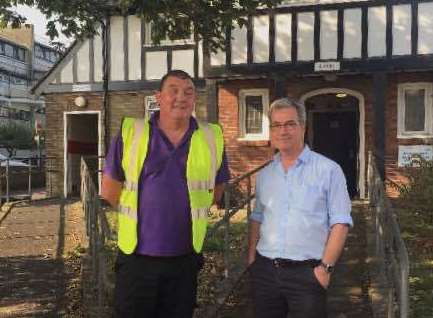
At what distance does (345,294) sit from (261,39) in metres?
7.99

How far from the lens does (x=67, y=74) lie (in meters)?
16.0

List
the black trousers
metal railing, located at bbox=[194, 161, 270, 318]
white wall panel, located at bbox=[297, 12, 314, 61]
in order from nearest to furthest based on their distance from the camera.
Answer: the black trousers, metal railing, located at bbox=[194, 161, 270, 318], white wall panel, located at bbox=[297, 12, 314, 61]

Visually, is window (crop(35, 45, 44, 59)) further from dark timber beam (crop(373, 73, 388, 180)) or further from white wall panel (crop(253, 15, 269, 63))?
dark timber beam (crop(373, 73, 388, 180))

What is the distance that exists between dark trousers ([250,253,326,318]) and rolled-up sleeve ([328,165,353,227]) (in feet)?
0.84

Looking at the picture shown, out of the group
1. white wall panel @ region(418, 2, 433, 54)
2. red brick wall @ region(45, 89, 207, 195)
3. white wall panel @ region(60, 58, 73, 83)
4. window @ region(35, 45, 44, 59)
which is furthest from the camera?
window @ region(35, 45, 44, 59)

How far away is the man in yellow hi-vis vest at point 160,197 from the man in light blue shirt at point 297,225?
1.17ft

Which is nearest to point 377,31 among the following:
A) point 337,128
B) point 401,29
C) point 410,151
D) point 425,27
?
point 401,29

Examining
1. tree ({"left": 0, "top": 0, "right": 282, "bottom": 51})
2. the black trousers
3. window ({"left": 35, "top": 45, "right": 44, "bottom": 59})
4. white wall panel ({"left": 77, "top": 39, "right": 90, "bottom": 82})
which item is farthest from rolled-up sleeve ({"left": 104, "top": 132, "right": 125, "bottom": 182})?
window ({"left": 35, "top": 45, "right": 44, "bottom": 59})

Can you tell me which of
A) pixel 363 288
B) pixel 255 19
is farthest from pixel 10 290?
pixel 255 19

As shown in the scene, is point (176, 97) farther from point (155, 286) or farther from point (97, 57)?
point (97, 57)

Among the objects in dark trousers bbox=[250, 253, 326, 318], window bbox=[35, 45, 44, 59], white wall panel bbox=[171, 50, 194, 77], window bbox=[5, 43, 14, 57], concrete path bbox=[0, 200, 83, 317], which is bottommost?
concrete path bbox=[0, 200, 83, 317]

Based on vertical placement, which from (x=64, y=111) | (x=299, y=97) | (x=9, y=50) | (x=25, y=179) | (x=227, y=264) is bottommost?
(x=25, y=179)

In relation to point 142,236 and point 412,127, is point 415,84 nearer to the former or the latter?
point 412,127

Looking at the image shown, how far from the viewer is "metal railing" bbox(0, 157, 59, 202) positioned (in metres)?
16.1
